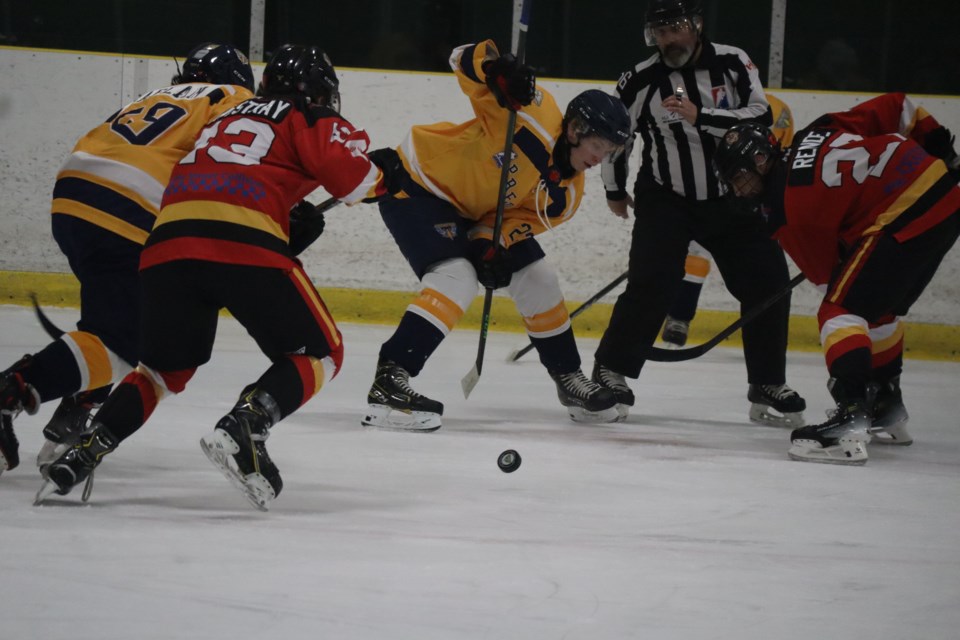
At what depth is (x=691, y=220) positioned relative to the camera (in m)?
3.57

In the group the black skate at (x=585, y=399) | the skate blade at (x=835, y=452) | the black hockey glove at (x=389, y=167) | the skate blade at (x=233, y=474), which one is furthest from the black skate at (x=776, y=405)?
the skate blade at (x=233, y=474)

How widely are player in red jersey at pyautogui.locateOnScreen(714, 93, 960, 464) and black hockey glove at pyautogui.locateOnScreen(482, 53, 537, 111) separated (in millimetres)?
506

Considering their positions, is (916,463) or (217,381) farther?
(217,381)

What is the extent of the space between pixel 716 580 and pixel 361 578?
21.9 inches

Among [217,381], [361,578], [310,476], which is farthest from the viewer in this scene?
[217,381]

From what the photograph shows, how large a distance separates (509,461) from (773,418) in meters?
1.21

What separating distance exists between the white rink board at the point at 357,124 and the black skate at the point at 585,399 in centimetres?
175

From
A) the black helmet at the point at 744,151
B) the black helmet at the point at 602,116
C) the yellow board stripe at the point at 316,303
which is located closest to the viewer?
the yellow board stripe at the point at 316,303

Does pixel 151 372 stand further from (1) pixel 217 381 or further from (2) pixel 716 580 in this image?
(1) pixel 217 381

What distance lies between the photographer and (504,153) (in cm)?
328

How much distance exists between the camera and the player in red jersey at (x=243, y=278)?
7.14 ft

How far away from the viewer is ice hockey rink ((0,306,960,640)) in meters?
1.67

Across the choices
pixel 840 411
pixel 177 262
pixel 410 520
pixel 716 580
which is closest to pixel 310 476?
pixel 410 520

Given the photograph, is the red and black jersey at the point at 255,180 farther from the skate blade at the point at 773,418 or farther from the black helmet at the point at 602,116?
the skate blade at the point at 773,418
